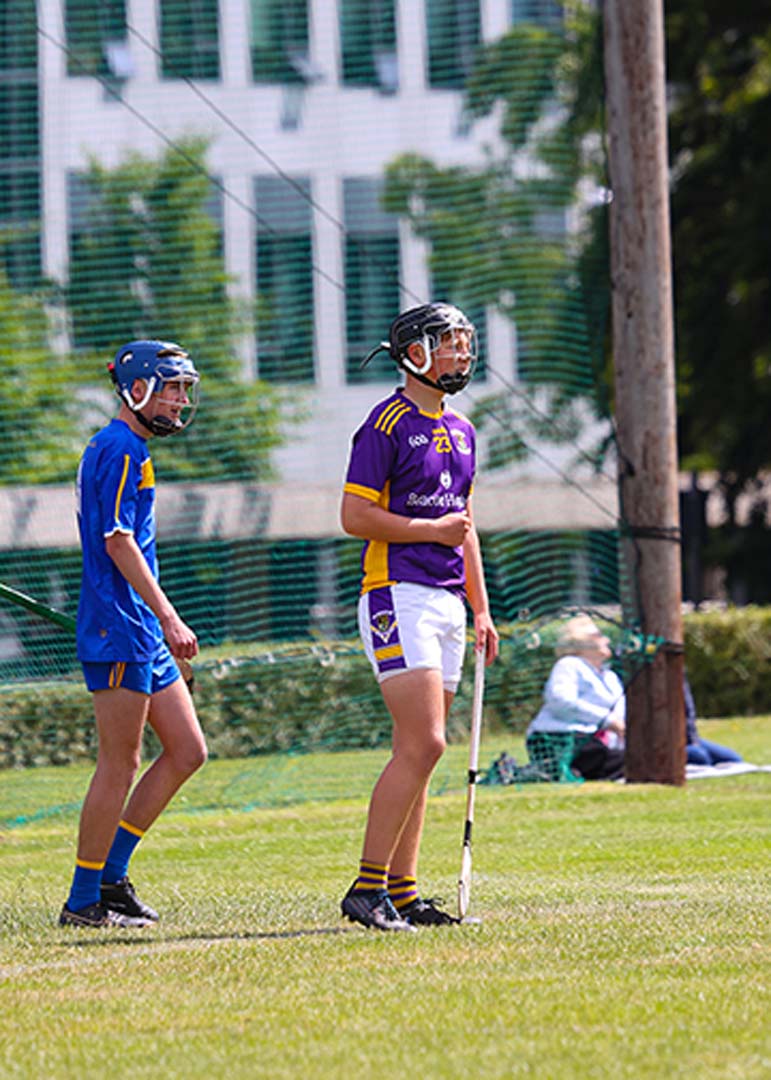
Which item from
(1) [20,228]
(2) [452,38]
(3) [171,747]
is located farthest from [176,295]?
(3) [171,747]

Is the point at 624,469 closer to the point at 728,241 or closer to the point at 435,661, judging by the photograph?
the point at 435,661

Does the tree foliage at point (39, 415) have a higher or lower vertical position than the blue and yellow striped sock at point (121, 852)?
higher

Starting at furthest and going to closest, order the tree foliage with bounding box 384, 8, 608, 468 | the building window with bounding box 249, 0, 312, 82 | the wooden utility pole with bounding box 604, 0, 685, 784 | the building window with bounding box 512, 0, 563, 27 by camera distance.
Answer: the building window with bounding box 249, 0, 312, 82 < the building window with bounding box 512, 0, 563, 27 < the tree foliage with bounding box 384, 8, 608, 468 < the wooden utility pole with bounding box 604, 0, 685, 784

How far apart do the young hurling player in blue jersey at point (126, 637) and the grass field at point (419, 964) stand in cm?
26

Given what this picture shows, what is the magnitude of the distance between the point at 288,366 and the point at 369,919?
548 inches

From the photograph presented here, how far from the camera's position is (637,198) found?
40.8ft

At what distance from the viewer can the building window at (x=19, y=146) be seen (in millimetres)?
18812

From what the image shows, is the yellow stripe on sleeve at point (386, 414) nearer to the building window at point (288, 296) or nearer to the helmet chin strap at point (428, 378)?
the helmet chin strap at point (428, 378)

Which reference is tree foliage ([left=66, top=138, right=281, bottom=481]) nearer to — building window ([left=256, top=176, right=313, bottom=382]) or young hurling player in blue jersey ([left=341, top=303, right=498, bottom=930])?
building window ([left=256, top=176, right=313, bottom=382])

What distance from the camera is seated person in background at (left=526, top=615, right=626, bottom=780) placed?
12.9 metres

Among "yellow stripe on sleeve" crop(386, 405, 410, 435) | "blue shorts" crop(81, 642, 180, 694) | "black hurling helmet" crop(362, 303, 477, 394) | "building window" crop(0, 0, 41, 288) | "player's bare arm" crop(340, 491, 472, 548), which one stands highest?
"building window" crop(0, 0, 41, 288)

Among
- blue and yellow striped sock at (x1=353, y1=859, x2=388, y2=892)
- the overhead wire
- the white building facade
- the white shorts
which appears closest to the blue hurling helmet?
the white shorts

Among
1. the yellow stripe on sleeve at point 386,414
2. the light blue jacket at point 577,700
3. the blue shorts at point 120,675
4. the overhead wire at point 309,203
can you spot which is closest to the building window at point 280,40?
the overhead wire at point 309,203

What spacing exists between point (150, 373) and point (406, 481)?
97 centimetres
